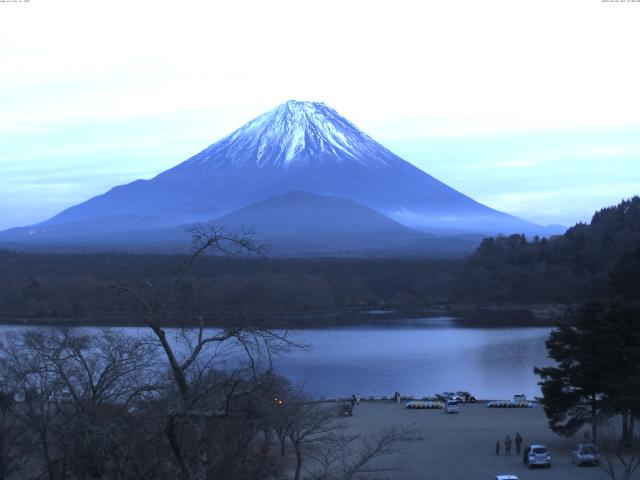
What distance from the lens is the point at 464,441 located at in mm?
13875

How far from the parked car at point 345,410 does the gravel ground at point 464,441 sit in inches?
5.0

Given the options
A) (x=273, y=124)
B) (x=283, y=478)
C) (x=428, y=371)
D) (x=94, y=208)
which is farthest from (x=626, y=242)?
(x=94, y=208)

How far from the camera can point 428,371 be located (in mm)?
23047

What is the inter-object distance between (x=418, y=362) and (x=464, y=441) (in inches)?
420

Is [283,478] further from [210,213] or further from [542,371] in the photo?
[210,213]

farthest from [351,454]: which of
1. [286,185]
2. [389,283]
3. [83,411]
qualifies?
[286,185]

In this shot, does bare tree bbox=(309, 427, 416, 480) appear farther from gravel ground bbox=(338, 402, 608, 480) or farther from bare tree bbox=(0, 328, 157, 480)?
bare tree bbox=(0, 328, 157, 480)

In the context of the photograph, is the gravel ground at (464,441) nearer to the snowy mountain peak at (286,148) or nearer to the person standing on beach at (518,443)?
the person standing on beach at (518,443)

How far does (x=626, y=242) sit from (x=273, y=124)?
7940 centimetres

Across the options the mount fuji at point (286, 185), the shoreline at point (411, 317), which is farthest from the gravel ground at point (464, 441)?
the mount fuji at point (286, 185)

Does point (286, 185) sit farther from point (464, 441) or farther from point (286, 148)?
point (464, 441)

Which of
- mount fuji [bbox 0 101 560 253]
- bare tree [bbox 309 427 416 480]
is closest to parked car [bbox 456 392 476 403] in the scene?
bare tree [bbox 309 427 416 480]

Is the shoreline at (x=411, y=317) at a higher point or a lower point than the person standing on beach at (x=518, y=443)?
higher

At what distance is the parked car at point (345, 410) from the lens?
1568 centimetres
